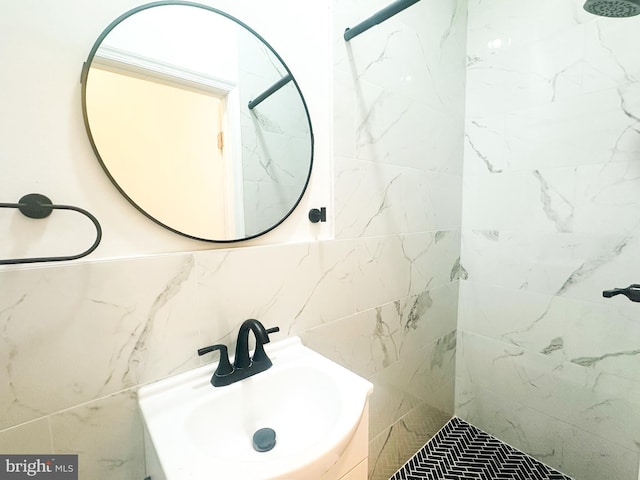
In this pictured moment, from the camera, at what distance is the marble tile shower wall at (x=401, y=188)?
1119 millimetres

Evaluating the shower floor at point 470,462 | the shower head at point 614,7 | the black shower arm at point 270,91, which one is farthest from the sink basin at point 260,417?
the shower head at point 614,7

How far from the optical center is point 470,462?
150 cm

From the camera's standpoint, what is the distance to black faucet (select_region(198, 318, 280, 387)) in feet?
2.53

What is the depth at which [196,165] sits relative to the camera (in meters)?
0.80

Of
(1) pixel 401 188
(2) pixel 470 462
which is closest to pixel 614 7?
(1) pixel 401 188

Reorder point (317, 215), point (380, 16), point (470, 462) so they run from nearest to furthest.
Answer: point (380, 16)
point (317, 215)
point (470, 462)

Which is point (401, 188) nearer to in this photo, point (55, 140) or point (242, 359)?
point (242, 359)

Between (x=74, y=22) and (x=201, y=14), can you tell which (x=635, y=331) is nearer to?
(x=201, y=14)

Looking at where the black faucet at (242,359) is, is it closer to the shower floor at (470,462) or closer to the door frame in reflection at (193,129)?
the door frame in reflection at (193,129)

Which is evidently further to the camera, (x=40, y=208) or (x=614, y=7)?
(x=614, y=7)

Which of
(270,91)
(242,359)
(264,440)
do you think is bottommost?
(264,440)

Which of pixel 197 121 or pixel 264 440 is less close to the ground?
pixel 197 121

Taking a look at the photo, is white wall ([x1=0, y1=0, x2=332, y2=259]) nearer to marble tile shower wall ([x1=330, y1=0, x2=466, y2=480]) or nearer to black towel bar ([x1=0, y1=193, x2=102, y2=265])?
black towel bar ([x1=0, y1=193, x2=102, y2=265])

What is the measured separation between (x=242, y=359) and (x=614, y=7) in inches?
53.6
